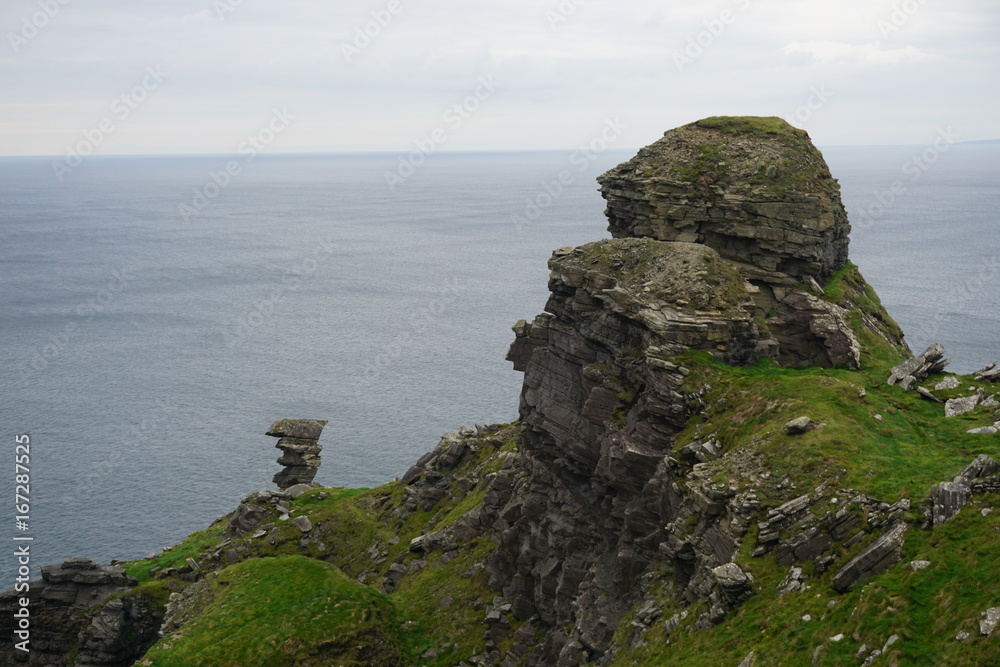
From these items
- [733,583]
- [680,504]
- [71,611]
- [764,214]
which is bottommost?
[71,611]

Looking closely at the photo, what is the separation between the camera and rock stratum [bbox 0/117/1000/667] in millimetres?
30172

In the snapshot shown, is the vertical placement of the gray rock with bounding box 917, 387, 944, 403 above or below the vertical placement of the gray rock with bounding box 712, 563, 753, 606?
above

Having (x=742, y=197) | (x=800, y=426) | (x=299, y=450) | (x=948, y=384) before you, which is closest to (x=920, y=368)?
(x=948, y=384)

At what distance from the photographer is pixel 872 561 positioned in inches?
1168

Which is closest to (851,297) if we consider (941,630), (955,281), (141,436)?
(941,630)

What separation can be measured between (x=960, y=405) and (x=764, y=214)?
61.7 ft

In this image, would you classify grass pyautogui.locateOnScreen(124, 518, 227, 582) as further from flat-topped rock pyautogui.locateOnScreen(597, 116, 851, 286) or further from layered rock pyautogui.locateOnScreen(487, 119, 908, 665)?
flat-topped rock pyautogui.locateOnScreen(597, 116, 851, 286)

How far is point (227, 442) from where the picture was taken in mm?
136250

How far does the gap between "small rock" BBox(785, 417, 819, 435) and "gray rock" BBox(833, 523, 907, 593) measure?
8.67 metres

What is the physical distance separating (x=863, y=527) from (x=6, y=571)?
97.9 metres

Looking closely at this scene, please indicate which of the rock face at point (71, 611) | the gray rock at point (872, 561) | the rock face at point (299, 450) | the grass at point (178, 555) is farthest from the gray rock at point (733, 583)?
the rock face at point (299, 450)

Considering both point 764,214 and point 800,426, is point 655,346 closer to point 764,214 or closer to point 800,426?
point 800,426

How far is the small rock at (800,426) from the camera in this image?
126 feet

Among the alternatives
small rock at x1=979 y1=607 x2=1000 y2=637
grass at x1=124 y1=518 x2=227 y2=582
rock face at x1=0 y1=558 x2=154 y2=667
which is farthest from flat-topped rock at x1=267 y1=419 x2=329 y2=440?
small rock at x1=979 y1=607 x2=1000 y2=637
